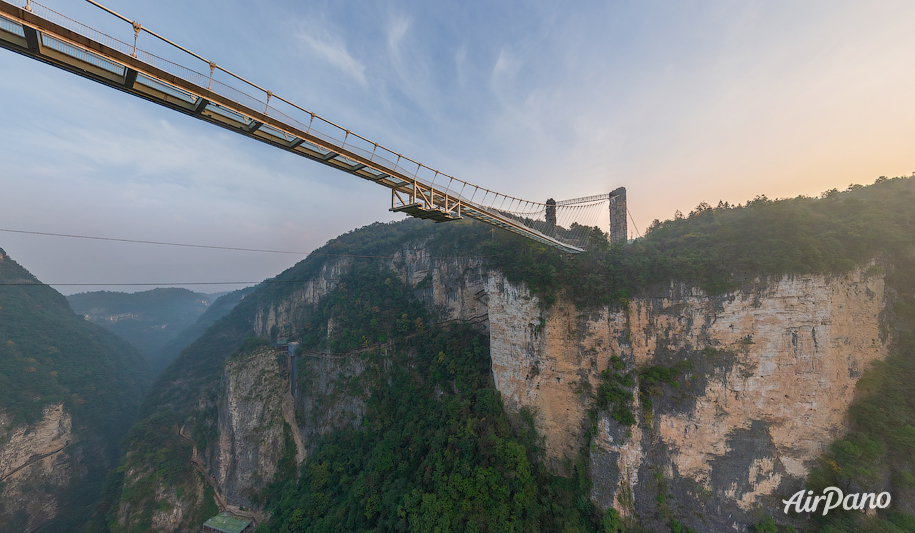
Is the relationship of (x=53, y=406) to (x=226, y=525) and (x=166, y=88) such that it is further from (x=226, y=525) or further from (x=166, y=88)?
(x=166, y=88)

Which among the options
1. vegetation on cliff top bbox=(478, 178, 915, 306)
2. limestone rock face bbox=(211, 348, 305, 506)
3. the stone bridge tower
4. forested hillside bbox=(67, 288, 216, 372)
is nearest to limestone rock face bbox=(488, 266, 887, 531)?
vegetation on cliff top bbox=(478, 178, 915, 306)

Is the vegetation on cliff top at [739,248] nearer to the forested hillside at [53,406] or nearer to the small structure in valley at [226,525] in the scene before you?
the small structure in valley at [226,525]

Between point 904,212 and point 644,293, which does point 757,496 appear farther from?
point 904,212

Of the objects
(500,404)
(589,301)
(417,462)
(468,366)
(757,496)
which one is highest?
(589,301)

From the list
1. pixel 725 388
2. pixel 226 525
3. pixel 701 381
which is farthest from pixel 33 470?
pixel 725 388

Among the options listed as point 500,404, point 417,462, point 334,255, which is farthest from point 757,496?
point 334,255

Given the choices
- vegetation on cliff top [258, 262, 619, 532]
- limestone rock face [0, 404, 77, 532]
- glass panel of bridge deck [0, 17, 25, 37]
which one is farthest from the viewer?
limestone rock face [0, 404, 77, 532]

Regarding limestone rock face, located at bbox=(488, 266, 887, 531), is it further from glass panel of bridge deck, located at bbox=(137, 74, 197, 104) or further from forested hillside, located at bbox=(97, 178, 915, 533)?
glass panel of bridge deck, located at bbox=(137, 74, 197, 104)
